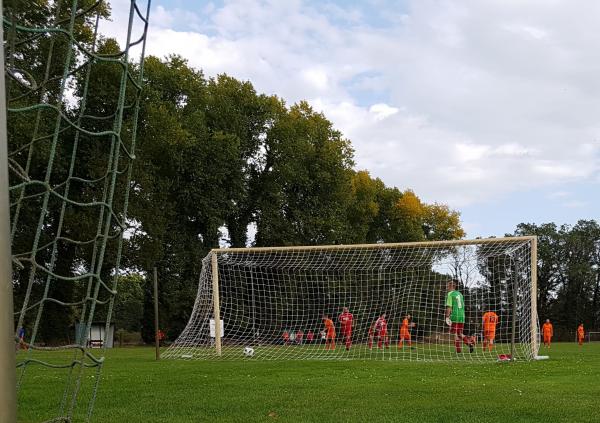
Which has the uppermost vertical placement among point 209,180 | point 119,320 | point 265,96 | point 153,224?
point 265,96

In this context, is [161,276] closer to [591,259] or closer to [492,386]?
[492,386]

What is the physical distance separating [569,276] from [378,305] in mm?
49911

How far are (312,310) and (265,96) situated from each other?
19195mm

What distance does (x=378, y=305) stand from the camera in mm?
23078

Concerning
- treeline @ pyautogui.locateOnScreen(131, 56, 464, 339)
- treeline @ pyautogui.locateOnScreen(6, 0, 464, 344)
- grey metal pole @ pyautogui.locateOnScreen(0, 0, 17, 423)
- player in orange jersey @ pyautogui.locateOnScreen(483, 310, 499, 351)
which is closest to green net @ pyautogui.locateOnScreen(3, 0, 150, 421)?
grey metal pole @ pyautogui.locateOnScreen(0, 0, 17, 423)

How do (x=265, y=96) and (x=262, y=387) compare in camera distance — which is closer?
(x=262, y=387)

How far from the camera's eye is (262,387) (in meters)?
7.47

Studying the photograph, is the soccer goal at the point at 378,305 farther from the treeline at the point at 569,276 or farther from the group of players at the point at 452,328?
the treeline at the point at 569,276

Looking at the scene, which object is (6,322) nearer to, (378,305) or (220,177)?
(378,305)

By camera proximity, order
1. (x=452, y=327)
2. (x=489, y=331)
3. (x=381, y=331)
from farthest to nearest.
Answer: (x=381, y=331) < (x=452, y=327) < (x=489, y=331)

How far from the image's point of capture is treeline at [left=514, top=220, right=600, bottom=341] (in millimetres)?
64562

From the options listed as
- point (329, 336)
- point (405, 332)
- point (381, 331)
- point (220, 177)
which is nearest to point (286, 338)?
point (329, 336)

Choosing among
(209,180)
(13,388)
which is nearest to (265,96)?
(209,180)

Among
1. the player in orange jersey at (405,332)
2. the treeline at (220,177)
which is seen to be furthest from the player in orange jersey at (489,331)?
the treeline at (220,177)
